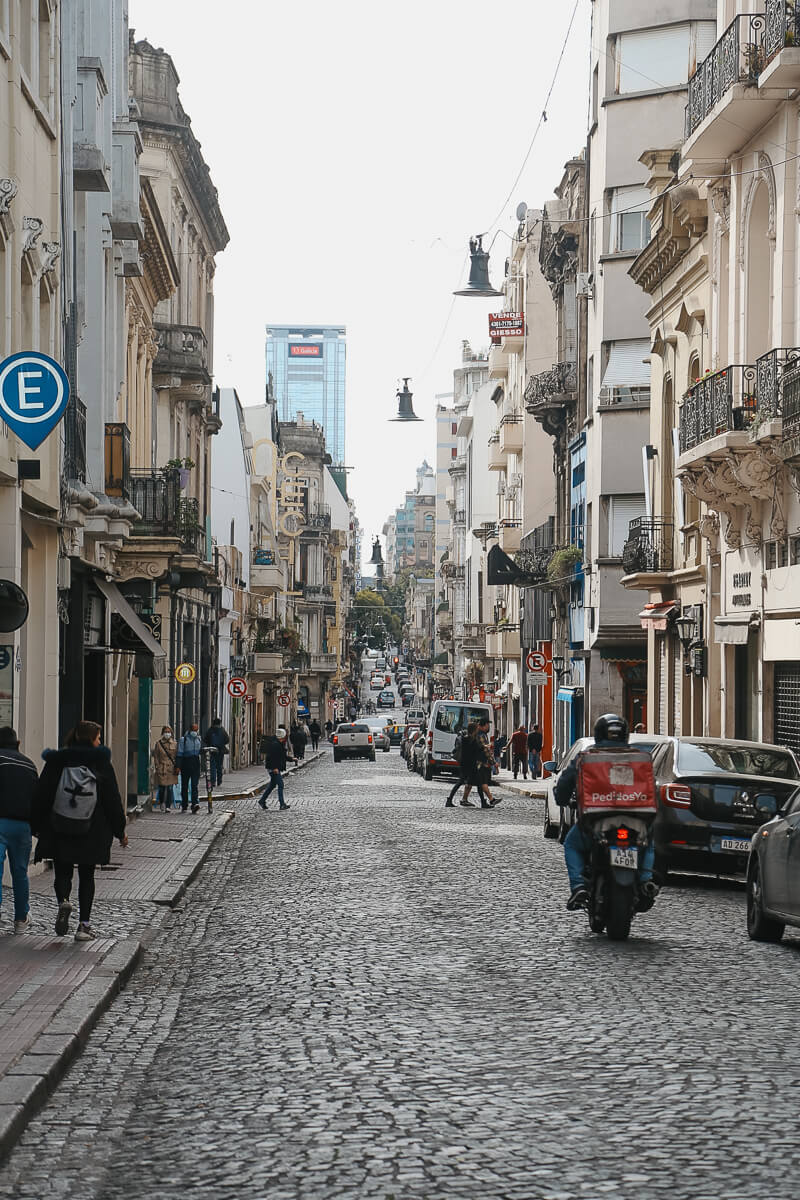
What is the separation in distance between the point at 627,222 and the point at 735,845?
3238 centimetres

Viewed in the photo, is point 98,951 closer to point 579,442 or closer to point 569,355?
point 579,442

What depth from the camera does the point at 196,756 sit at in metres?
33.8

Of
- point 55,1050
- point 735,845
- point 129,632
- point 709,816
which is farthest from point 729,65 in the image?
point 55,1050

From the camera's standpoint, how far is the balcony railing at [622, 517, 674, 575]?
1449 inches

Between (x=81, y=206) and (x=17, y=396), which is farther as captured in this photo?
(x=81, y=206)

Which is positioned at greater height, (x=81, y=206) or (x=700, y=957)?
(x=81, y=206)

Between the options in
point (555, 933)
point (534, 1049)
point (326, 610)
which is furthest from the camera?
point (326, 610)

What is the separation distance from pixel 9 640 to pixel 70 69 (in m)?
8.24

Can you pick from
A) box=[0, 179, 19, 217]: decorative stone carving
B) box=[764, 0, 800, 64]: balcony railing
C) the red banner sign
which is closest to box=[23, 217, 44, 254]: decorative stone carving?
box=[0, 179, 19, 217]: decorative stone carving

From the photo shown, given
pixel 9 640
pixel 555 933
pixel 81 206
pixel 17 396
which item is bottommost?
pixel 555 933

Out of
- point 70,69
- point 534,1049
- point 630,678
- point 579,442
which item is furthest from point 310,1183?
point 579,442

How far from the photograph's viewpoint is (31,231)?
749 inches

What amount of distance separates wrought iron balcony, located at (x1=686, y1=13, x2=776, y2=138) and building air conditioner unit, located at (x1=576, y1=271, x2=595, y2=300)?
20021mm

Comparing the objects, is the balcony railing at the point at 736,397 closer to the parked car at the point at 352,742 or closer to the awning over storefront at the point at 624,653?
the awning over storefront at the point at 624,653
